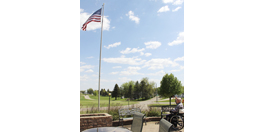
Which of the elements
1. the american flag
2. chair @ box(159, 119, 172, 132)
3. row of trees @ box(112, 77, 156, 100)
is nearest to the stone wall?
chair @ box(159, 119, 172, 132)

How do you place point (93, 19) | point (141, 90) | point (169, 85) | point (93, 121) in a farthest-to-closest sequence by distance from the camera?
point (141, 90), point (169, 85), point (93, 19), point (93, 121)

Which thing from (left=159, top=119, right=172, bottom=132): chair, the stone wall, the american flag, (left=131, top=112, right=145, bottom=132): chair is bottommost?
the stone wall

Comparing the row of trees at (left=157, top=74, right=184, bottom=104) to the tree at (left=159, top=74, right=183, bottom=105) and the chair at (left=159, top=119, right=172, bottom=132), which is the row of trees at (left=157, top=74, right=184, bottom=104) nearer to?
the tree at (left=159, top=74, right=183, bottom=105)

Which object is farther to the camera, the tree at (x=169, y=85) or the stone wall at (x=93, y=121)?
the tree at (x=169, y=85)

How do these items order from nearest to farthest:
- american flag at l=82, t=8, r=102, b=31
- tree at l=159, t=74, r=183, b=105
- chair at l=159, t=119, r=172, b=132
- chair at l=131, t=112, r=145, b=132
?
1. chair at l=159, t=119, r=172, b=132
2. chair at l=131, t=112, r=145, b=132
3. american flag at l=82, t=8, r=102, b=31
4. tree at l=159, t=74, r=183, b=105

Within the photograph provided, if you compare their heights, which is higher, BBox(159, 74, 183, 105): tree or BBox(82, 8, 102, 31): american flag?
BBox(82, 8, 102, 31): american flag

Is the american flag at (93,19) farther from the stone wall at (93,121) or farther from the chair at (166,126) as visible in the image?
the chair at (166,126)

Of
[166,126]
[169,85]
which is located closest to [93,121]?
[166,126]

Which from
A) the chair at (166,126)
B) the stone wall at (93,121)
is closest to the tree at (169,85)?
the stone wall at (93,121)

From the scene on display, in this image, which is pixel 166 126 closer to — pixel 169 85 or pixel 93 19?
pixel 93 19

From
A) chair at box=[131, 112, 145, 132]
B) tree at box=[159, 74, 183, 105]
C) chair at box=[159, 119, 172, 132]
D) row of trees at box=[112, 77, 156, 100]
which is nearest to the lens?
chair at box=[159, 119, 172, 132]
